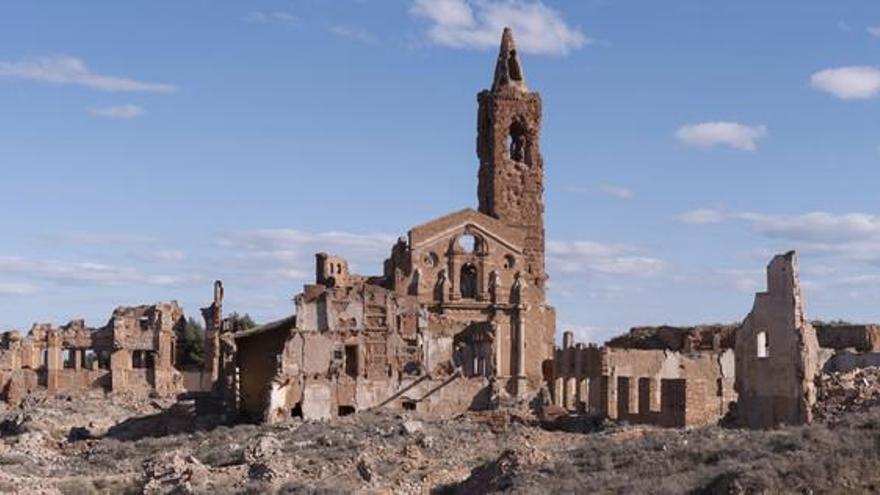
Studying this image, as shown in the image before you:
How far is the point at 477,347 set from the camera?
53812 mm

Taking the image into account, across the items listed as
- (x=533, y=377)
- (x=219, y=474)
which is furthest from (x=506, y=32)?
(x=219, y=474)

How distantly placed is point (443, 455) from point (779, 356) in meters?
8.16

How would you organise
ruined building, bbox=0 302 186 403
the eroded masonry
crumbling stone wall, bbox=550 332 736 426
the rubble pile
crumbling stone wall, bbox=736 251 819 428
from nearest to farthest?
the rubble pile < crumbling stone wall, bbox=736 251 819 428 < the eroded masonry < crumbling stone wall, bbox=550 332 736 426 < ruined building, bbox=0 302 186 403

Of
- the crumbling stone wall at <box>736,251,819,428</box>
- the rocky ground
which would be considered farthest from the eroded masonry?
the rocky ground

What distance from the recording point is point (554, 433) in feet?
120

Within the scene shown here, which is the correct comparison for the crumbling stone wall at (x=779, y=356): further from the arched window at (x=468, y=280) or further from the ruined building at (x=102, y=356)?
the ruined building at (x=102, y=356)

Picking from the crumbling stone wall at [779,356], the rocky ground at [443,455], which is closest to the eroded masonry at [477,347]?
the crumbling stone wall at [779,356]

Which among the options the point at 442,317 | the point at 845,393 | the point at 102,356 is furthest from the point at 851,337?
the point at 102,356

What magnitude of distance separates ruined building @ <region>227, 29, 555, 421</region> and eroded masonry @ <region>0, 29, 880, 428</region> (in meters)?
0.07

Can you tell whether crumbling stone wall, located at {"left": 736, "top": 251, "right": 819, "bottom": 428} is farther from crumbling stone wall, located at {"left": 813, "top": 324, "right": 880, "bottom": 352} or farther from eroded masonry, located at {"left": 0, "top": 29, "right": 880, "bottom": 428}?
crumbling stone wall, located at {"left": 813, "top": 324, "right": 880, "bottom": 352}

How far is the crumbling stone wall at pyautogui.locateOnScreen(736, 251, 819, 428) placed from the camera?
31656 mm

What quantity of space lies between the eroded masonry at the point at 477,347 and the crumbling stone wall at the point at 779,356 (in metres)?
0.05

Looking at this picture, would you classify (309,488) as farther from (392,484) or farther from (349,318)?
(349,318)

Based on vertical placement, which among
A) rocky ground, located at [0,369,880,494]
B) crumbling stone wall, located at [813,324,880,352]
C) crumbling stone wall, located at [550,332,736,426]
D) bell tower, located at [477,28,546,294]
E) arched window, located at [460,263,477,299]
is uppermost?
bell tower, located at [477,28,546,294]
